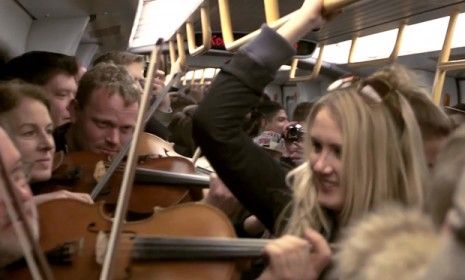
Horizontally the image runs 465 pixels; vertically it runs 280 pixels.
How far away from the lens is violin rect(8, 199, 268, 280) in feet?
4.72

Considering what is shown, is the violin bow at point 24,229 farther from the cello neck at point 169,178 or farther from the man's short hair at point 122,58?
the man's short hair at point 122,58

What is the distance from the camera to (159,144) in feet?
8.54

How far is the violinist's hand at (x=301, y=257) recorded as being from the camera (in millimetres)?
1252

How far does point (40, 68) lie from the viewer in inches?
102

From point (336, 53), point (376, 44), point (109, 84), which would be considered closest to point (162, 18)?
point (109, 84)

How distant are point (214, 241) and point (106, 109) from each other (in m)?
0.88

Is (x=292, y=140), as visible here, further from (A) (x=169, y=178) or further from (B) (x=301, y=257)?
(B) (x=301, y=257)

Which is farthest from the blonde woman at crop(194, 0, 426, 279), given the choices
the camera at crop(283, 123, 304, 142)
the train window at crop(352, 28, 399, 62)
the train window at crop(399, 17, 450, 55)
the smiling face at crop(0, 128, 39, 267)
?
the train window at crop(399, 17, 450, 55)

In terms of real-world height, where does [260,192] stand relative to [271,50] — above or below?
below

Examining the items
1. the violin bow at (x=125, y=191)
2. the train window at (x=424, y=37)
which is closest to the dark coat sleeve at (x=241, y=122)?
the violin bow at (x=125, y=191)

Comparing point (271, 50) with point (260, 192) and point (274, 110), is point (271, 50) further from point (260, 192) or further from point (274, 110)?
point (274, 110)

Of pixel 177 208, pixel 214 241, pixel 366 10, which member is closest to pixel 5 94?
pixel 177 208

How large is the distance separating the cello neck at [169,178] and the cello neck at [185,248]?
0.70 metres

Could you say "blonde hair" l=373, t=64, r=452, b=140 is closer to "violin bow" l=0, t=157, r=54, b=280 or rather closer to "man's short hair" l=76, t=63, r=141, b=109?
"violin bow" l=0, t=157, r=54, b=280
